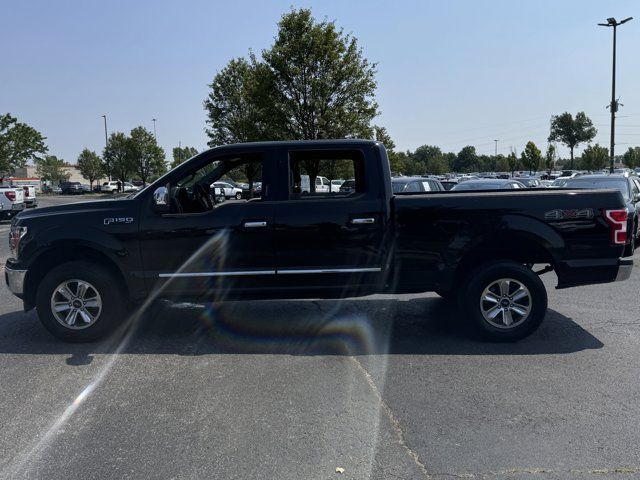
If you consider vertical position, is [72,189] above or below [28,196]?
above

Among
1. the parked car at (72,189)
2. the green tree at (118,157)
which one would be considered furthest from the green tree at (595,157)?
the parked car at (72,189)

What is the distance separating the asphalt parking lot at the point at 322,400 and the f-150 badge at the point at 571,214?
1283mm

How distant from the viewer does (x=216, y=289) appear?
18.8 ft

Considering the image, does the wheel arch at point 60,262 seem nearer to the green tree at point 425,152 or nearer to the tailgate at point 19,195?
the tailgate at point 19,195

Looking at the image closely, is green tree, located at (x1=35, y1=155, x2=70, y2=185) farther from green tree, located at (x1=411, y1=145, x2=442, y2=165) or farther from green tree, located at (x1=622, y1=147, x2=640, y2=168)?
green tree, located at (x1=622, y1=147, x2=640, y2=168)

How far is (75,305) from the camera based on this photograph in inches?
226

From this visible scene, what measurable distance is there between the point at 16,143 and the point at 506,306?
6402 centimetres

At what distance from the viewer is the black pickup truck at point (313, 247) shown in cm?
563

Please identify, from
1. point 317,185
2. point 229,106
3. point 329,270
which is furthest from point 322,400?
point 229,106

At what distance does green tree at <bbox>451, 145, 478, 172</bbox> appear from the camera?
396ft

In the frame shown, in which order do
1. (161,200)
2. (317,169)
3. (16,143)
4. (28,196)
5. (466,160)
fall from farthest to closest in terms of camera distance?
(466,160)
(16,143)
(28,196)
(317,169)
(161,200)

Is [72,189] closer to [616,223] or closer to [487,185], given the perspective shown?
[487,185]

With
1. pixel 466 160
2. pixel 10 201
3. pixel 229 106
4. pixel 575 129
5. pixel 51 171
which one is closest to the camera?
pixel 10 201

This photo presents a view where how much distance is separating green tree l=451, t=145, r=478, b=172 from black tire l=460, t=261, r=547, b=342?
118 meters
